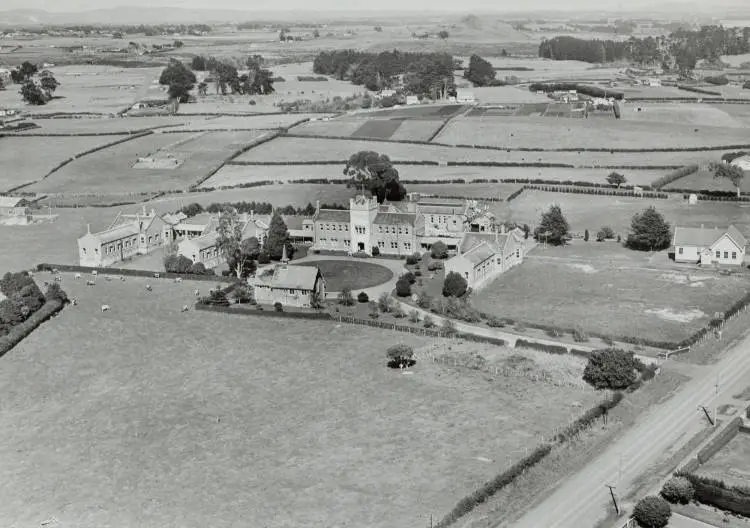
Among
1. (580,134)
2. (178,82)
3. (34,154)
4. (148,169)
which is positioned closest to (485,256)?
(148,169)

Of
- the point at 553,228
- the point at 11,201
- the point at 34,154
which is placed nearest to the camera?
the point at 553,228

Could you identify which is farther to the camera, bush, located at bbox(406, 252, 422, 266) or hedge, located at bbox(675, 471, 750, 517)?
bush, located at bbox(406, 252, 422, 266)

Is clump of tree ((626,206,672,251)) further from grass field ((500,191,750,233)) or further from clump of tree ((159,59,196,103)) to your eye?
clump of tree ((159,59,196,103))

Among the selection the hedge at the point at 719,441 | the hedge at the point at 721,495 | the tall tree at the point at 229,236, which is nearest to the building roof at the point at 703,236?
the hedge at the point at 719,441

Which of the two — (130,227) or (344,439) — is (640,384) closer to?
(344,439)

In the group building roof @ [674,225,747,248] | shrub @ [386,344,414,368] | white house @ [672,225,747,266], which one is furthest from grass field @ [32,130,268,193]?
shrub @ [386,344,414,368]

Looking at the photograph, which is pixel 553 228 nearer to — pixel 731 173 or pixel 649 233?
pixel 649 233
